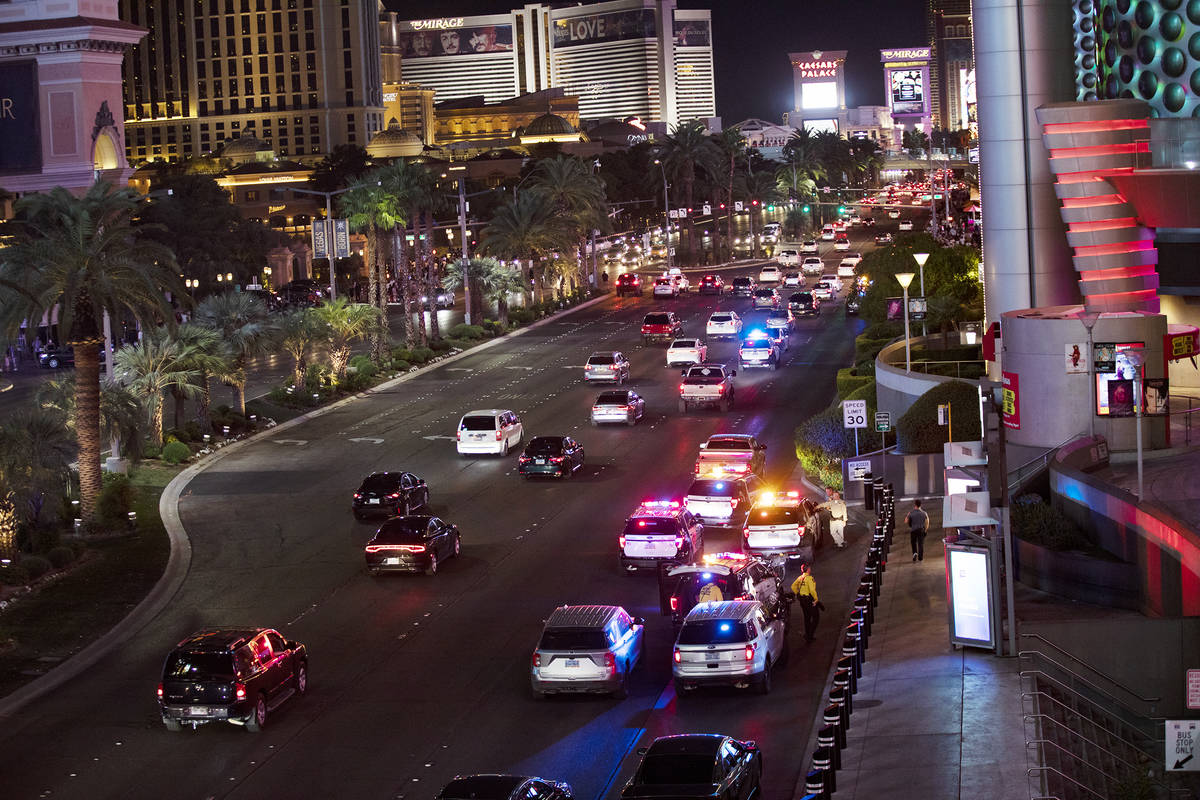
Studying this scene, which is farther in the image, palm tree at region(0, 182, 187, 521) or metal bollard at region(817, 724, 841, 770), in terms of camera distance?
palm tree at region(0, 182, 187, 521)

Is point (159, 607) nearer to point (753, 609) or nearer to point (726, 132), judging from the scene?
point (753, 609)

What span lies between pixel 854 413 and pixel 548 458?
905 centimetres

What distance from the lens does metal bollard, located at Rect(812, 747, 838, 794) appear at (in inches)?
760

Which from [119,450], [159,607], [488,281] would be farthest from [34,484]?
[488,281]

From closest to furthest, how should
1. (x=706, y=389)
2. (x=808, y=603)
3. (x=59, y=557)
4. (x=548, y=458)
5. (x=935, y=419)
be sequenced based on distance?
1. (x=808, y=603)
2. (x=59, y=557)
3. (x=935, y=419)
4. (x=548, y=458)
5. (x=706, y=389)

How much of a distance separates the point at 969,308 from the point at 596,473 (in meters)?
23.2

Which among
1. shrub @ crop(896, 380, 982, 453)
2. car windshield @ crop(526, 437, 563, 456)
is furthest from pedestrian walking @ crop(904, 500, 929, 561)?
car windshield @ crop(526, 437, 563, 456)

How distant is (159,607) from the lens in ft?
112

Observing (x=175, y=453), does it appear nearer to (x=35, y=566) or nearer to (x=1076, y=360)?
Answer: (x=35, y=566)

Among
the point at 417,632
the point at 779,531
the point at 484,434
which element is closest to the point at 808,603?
the point at 779,531

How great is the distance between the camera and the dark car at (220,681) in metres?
24.8

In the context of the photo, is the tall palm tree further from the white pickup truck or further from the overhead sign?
the overhead sign

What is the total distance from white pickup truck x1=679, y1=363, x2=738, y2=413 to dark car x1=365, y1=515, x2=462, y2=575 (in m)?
22.7

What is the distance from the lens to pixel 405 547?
35156 millimetres
